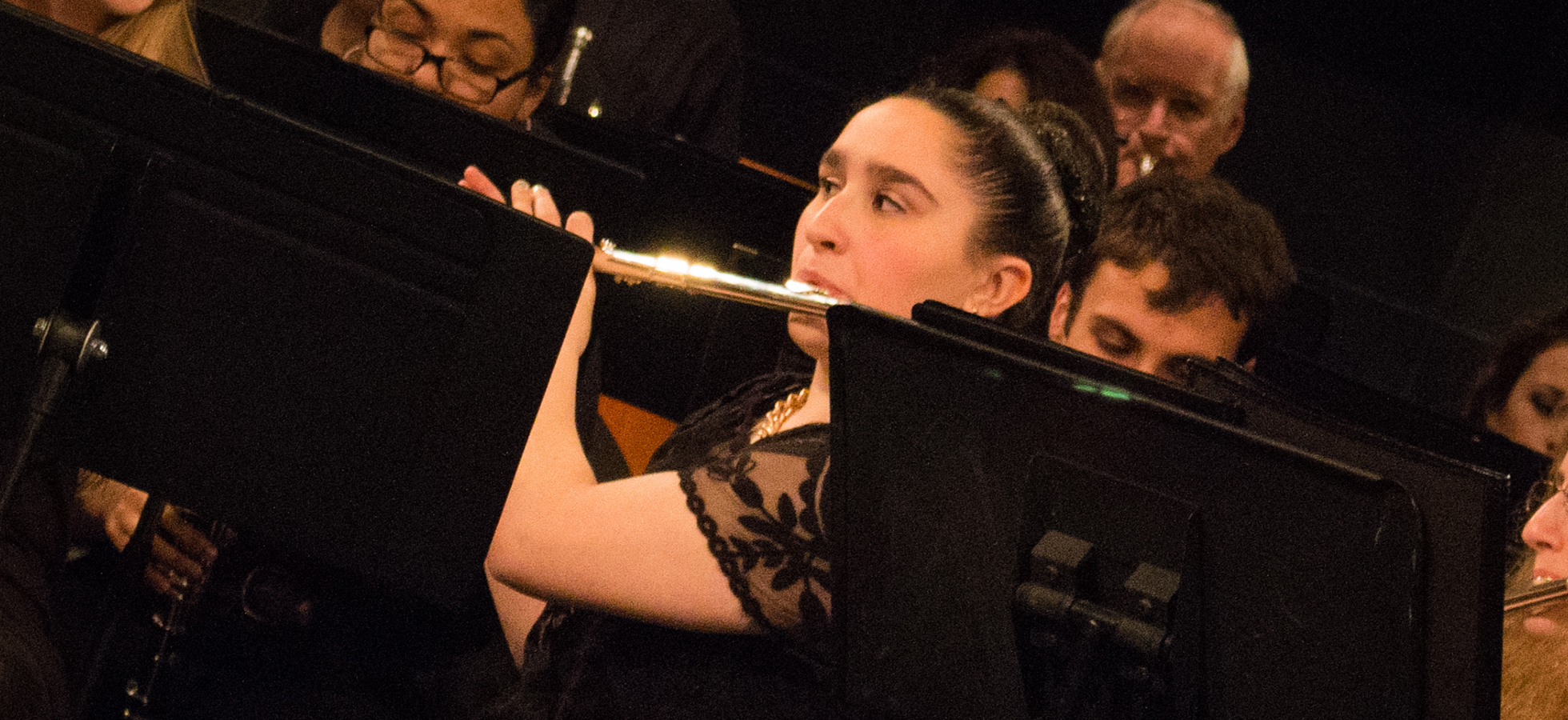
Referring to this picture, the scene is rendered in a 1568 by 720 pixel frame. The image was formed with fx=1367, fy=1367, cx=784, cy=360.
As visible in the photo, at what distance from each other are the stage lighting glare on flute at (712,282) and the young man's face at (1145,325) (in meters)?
0.57

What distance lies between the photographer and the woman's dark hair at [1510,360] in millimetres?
2799

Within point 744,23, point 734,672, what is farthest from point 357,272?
point 744,23

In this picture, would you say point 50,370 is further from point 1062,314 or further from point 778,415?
point 1062,314

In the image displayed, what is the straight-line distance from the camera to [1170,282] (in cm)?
196

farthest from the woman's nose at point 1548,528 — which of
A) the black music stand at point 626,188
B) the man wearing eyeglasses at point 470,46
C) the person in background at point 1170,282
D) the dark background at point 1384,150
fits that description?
the dark background at point 1384,150

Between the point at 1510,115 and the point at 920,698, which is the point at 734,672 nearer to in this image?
the point at 920,698

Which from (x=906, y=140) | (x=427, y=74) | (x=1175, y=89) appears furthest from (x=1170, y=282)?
(x=427, y=74)

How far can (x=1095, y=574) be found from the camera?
1.13 metres

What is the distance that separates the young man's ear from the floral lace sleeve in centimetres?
73

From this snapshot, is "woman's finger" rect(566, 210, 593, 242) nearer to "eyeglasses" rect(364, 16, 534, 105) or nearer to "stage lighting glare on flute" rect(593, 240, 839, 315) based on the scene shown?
"stage lighting glare on flute" rect(593, 240, 839, 315)

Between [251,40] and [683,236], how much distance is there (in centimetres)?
67

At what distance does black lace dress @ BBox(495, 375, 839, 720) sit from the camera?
1.40m

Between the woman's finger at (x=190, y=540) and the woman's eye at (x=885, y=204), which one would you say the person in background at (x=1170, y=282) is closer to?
the woman's eye at (x=885, y=204)

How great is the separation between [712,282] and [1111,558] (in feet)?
2.05
